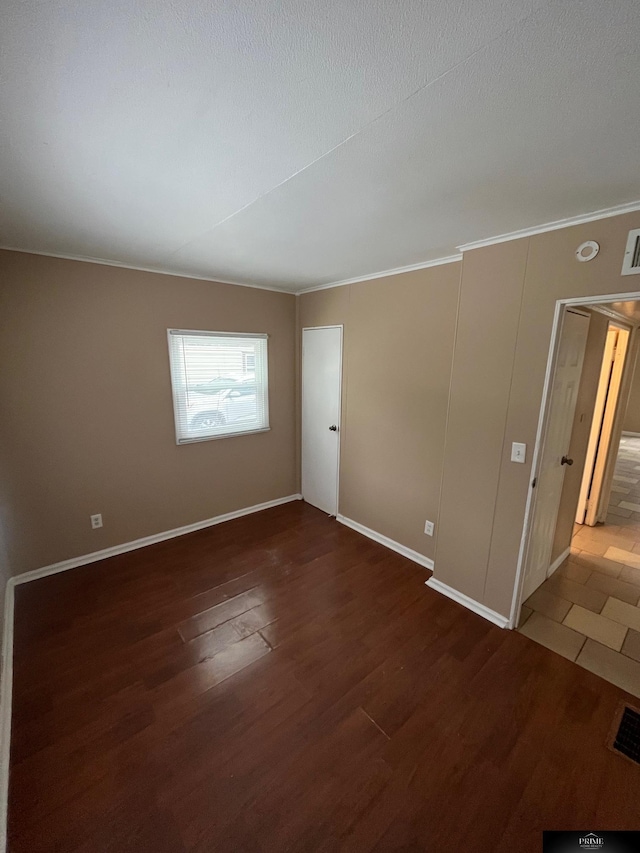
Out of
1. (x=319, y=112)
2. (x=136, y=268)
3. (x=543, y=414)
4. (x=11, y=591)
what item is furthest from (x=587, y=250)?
(x=11, y=591)

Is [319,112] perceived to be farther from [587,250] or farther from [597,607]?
[597,607]

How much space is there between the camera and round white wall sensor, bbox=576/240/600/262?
5.38 ft

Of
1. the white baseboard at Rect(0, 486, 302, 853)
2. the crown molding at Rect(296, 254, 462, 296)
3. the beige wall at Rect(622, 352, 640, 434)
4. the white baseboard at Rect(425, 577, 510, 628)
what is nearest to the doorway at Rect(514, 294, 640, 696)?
the white baseboard at Rect(425, 577, 510, 628)

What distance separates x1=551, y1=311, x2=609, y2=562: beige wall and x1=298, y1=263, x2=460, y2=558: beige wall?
1.00 m

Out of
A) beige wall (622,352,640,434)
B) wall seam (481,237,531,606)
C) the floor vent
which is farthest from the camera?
beige wall (622,352,640,434)

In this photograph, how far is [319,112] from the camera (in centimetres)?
99

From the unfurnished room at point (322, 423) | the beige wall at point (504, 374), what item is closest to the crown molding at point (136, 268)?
the unfurnished room at point (322, 423)

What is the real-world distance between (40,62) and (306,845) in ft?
8.23

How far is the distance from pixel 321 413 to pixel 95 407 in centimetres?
206

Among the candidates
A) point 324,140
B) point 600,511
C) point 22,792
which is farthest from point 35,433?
point 600,511

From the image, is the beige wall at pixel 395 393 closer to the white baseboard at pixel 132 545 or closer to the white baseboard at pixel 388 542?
the white baseboard at pixel 388 542

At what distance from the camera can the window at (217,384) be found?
3075 mm

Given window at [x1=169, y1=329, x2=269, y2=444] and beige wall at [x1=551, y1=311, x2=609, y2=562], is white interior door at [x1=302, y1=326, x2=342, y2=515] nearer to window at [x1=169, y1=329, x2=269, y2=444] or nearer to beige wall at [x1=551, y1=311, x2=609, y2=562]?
window at [x1=169, y1=329, x2=269, y2=444]

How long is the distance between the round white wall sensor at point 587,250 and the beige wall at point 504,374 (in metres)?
0.02
